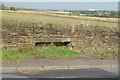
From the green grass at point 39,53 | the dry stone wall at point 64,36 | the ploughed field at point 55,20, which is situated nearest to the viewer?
the green grass at point 39,53

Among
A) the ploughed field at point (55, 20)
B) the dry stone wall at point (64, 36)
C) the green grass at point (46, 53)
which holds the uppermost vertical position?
the ploughed field at point (55, 20)

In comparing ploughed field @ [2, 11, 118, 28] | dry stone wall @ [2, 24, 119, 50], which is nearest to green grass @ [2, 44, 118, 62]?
dry stone wall @ [2, 24, 119, 50]

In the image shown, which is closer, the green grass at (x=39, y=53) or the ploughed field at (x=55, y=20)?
the green grass at (x=39, y=53)

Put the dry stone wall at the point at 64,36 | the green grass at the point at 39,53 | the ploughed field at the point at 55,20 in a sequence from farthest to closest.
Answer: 1. the ploughed field at the point at 55,20
2. the dry stone wall at the point at 64,36
3. the green grass at the point at 39,53

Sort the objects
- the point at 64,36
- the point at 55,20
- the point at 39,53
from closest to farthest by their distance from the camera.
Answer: the point at 39,53
the point at 64,36
the point at 55,20

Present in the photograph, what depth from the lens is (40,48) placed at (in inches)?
523

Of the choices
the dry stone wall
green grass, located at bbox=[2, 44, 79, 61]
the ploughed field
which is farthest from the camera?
the ploughed field

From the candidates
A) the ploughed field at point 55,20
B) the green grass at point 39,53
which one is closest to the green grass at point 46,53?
the green grass at point 39,53

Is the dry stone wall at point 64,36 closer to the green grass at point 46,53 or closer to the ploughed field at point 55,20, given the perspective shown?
the green grass at point 46,53

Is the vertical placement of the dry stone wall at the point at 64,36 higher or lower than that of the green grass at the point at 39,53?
higher

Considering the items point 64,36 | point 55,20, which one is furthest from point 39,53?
point 55,20

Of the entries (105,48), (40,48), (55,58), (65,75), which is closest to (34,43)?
(40,48)

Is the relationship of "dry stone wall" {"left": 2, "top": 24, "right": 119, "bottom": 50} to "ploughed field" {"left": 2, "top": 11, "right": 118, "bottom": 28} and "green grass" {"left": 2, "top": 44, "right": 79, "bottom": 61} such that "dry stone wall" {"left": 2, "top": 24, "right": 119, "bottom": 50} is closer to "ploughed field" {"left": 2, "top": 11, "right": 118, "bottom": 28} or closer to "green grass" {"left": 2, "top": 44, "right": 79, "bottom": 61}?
"green grass" {"left": 2, "top": 44, "right": 79, "bottom": 61}

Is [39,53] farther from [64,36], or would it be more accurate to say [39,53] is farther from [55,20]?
[55,20]
